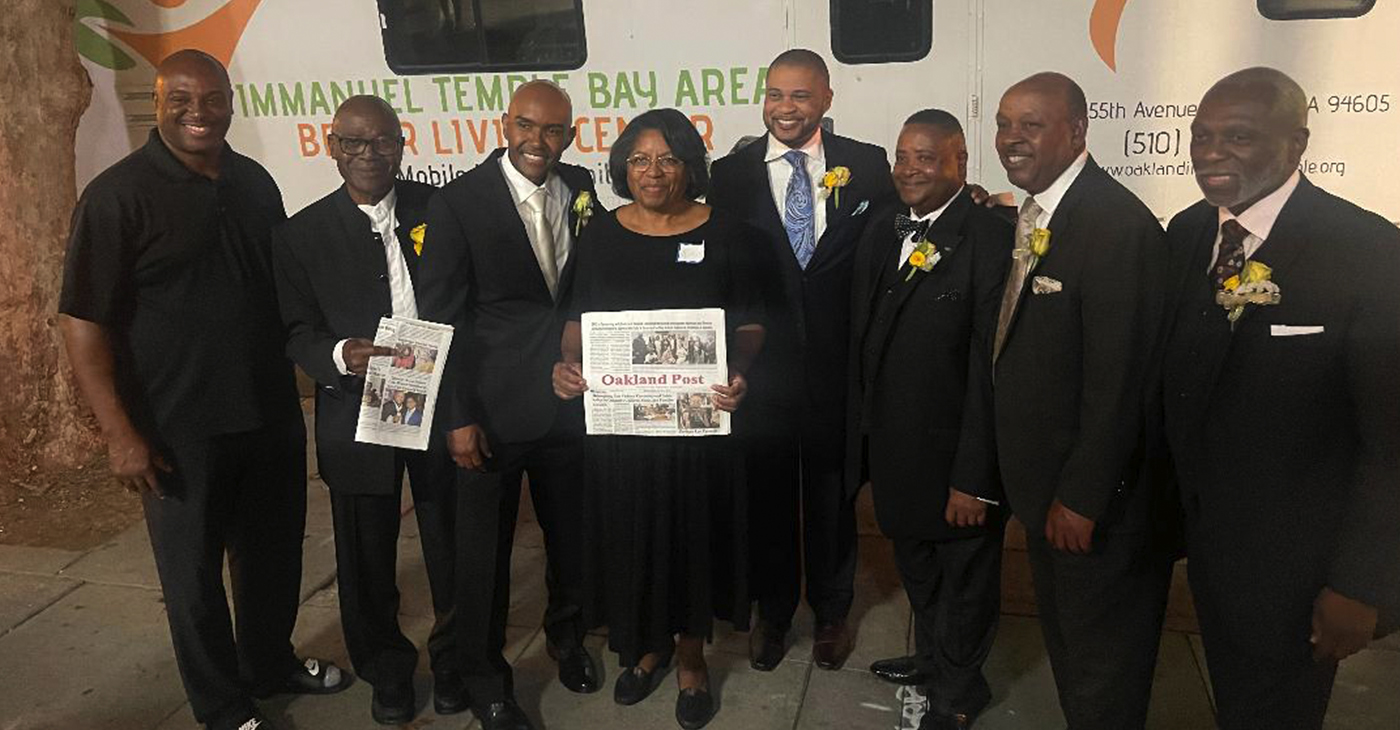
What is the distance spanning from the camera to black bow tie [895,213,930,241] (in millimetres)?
2830

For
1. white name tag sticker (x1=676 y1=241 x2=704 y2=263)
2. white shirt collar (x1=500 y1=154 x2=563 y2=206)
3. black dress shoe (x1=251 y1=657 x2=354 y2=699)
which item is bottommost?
black dress shoe (x1=251 y1=657 x2=354 y2=699)

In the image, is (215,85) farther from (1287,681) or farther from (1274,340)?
(1287,681)

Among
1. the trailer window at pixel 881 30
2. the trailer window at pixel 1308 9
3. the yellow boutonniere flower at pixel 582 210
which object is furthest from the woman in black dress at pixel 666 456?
the trailer window at pixel 1308 9

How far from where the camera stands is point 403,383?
2871 mm

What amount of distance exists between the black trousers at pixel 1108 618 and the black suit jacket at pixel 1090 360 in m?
0.12

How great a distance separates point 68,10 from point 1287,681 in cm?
677

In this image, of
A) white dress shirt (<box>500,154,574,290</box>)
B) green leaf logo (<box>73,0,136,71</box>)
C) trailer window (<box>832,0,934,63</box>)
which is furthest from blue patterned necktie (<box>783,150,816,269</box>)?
green leaf logo (<box>73,0,136,71</box>)

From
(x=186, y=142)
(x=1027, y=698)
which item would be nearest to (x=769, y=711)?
(x=1027, y=698)

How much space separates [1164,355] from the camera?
2.29 meters

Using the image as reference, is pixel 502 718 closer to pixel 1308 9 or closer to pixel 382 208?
pixel 382 208

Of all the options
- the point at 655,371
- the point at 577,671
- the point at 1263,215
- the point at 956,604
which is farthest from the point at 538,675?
the point at 1263,215

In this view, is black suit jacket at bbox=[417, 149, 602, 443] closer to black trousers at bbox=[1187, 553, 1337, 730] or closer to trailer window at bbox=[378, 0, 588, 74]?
black trousers at bbox=[1187, 553, 1337, 730]

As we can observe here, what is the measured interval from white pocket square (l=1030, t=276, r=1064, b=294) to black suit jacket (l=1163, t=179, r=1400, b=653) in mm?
264

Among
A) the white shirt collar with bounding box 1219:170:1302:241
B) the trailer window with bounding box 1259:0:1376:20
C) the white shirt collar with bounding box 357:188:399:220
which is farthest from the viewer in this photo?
the trailer window with bounding box 1259:0:1376:20
